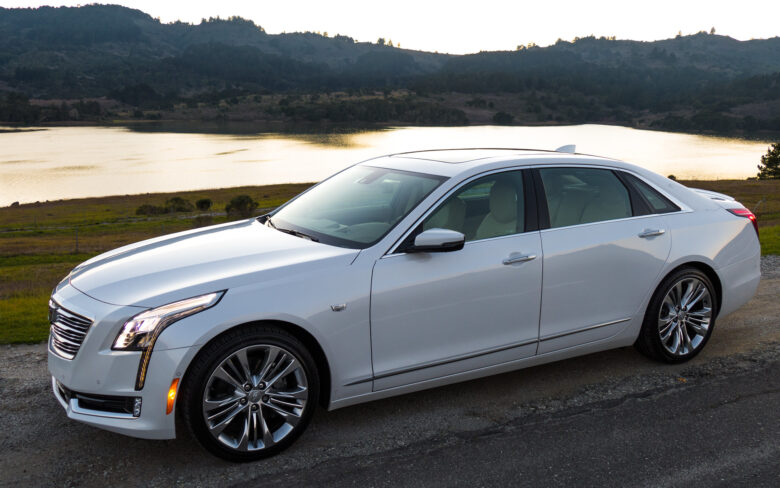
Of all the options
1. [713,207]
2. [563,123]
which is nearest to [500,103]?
[563,123]

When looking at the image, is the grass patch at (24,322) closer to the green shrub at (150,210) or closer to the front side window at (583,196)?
the front side window at (583,196)

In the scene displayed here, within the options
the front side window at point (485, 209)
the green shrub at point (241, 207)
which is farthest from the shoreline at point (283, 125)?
the front side window at point (485, 209)

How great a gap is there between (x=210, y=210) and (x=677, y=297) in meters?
48.6

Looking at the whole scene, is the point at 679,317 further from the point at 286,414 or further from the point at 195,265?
the point at 195,265

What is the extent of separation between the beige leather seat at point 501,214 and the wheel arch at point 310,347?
48.6 inches

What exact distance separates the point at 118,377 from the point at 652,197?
3780 mm

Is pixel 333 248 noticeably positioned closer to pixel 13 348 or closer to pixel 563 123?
pixel 13 348

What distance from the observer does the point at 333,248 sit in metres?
3.74

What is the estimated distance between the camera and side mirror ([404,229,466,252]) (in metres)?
3.55

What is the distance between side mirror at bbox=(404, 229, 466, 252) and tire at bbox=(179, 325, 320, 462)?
0.86 m

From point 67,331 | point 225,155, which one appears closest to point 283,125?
point 225,155

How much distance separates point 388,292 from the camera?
3557mm

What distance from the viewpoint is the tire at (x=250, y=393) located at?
10.5ft

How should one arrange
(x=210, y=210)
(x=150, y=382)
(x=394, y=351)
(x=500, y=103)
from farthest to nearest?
(x=500, y=103) < (x=210, y=210) < (x=394, y=351) < (x=150, y=382)
